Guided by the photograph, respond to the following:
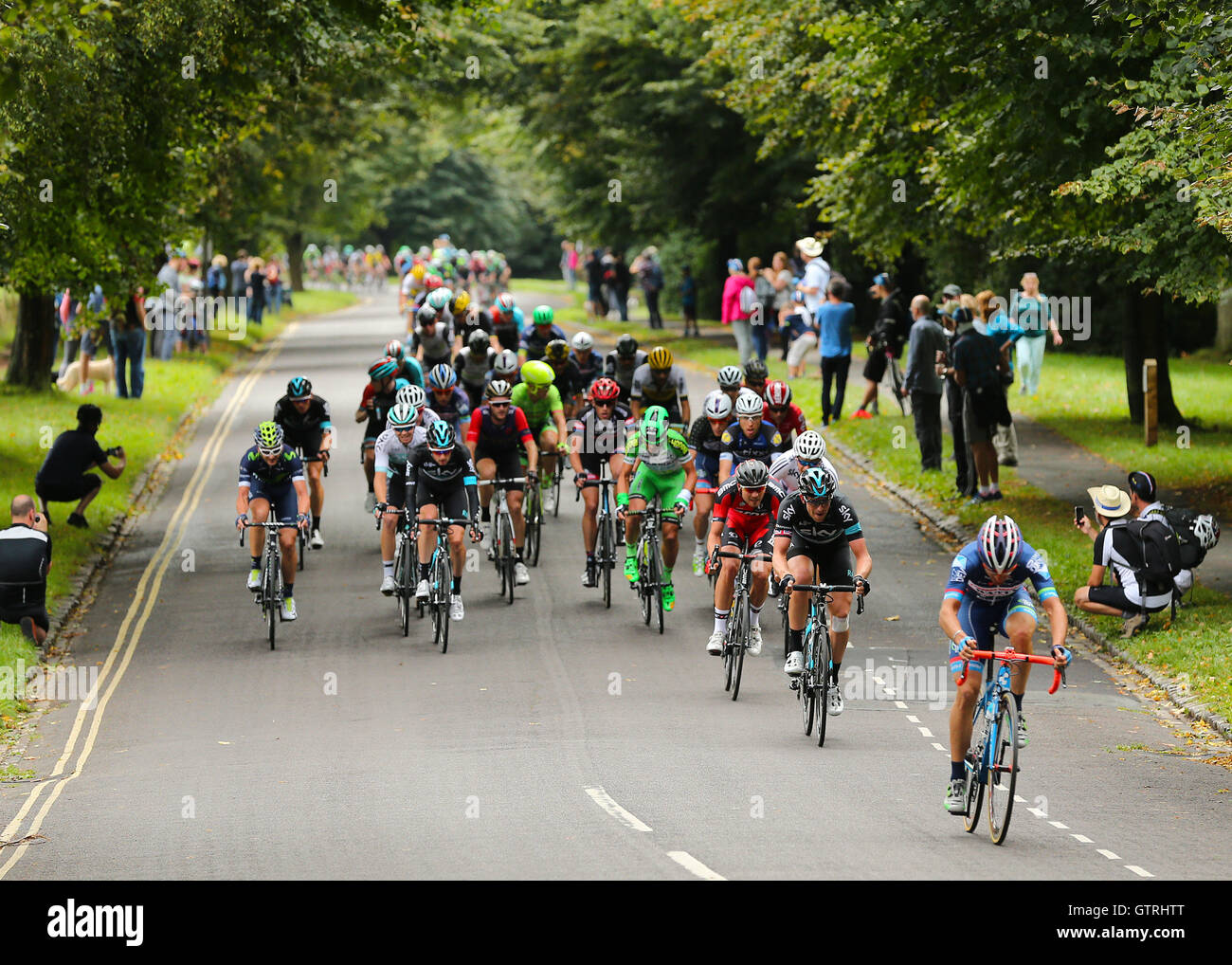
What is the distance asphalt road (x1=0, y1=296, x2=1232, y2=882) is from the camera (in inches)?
398

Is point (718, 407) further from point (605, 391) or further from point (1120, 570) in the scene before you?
point (1120, 570)

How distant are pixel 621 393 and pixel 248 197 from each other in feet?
70.6

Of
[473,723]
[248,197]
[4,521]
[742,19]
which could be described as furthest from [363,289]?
[473,723]

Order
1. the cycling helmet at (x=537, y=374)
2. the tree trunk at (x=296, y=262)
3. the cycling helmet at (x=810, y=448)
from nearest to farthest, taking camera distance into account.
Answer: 1. the cycling helmet at (x=810, y=448)
2. the cycling helmet at (x=537, y=374)
3. the tree trunk at (x=296, y=262)

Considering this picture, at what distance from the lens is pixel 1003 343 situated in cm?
2152

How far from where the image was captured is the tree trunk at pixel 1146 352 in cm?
2642

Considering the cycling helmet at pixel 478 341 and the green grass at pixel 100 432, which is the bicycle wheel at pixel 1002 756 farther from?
the cycling helmet at pixel 478 341

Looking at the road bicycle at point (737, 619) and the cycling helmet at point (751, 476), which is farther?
the cycling helmet at point (751, 476)

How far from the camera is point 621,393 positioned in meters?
19.8

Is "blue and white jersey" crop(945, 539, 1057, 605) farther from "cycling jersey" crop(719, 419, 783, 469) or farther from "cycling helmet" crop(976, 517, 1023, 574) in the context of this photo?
"cycling jersey" crop(719, 419, 783, 469)

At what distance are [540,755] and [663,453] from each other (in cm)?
442

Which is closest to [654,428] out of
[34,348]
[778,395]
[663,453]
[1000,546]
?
[663,453]

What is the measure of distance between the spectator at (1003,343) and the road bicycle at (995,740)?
34.3ft

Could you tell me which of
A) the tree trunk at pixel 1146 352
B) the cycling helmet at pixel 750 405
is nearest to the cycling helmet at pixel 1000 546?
the cycling helmet at pixel 750 405
